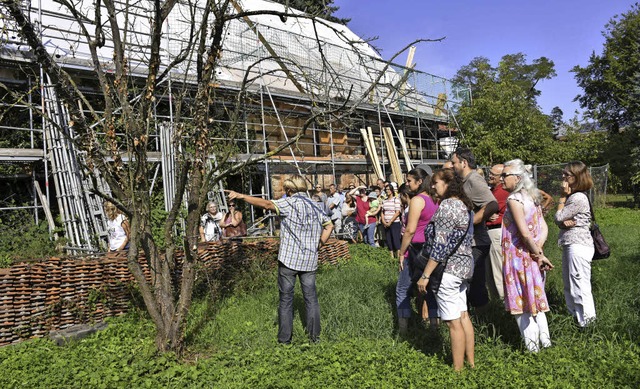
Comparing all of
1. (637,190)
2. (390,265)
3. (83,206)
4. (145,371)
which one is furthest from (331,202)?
(637,190)

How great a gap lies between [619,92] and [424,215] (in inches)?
1044

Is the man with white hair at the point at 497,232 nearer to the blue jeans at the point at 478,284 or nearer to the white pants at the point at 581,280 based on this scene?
→ the blue jeans at the point at 478,284

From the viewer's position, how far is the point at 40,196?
30.7ft

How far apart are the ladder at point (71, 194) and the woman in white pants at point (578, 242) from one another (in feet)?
24.2

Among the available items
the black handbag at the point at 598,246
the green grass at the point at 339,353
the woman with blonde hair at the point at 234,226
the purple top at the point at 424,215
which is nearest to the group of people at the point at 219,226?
the woman with blonde hair at the point at 234,226

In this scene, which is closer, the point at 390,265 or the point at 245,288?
the point at 245,288

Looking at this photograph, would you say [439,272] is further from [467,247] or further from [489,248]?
[489,248]

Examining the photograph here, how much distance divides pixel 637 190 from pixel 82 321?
2408 centimetres

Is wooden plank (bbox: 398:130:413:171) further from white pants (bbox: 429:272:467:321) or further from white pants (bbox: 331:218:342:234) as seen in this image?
white pants (bbox: 429:272:467:321)

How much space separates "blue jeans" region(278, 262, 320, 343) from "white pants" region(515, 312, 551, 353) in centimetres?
190

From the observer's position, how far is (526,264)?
13.6 ft

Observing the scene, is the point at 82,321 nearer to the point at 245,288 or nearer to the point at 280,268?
the point at 245,288

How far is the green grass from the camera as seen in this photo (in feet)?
12.4

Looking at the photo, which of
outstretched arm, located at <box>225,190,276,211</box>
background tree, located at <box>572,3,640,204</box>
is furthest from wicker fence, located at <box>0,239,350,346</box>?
background tree, located at <box>572,3,640,204</box>
